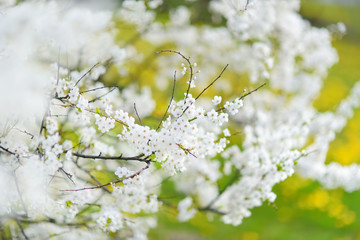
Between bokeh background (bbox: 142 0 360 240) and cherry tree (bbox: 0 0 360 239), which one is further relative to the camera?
bokeh background (bbox: 142 0 360 240)

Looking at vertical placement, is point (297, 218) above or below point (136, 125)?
above

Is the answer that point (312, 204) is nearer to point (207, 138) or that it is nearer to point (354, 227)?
point (354, 227)

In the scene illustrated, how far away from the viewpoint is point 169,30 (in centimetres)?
682

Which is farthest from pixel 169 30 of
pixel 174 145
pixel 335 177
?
pixel 174 145

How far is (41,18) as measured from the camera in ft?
11.1

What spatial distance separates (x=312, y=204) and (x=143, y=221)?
458cm

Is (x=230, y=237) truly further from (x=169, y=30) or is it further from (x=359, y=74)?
(x=359, y=74)

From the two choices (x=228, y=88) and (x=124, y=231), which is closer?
(x=124, y=231)

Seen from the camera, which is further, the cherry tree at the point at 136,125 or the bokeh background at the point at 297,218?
the bokeh background at the point at 297,218

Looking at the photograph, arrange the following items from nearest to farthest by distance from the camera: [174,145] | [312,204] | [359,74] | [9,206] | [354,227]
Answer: [174,145] → [9,206] → [354,227] → [312,204] → [359,74]

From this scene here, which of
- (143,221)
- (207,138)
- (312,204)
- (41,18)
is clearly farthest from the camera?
(312,204)

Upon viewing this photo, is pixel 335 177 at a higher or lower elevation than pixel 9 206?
higher

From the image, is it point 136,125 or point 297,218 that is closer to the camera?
point 136,125

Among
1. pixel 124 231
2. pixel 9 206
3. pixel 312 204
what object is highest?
pixel 312 204
